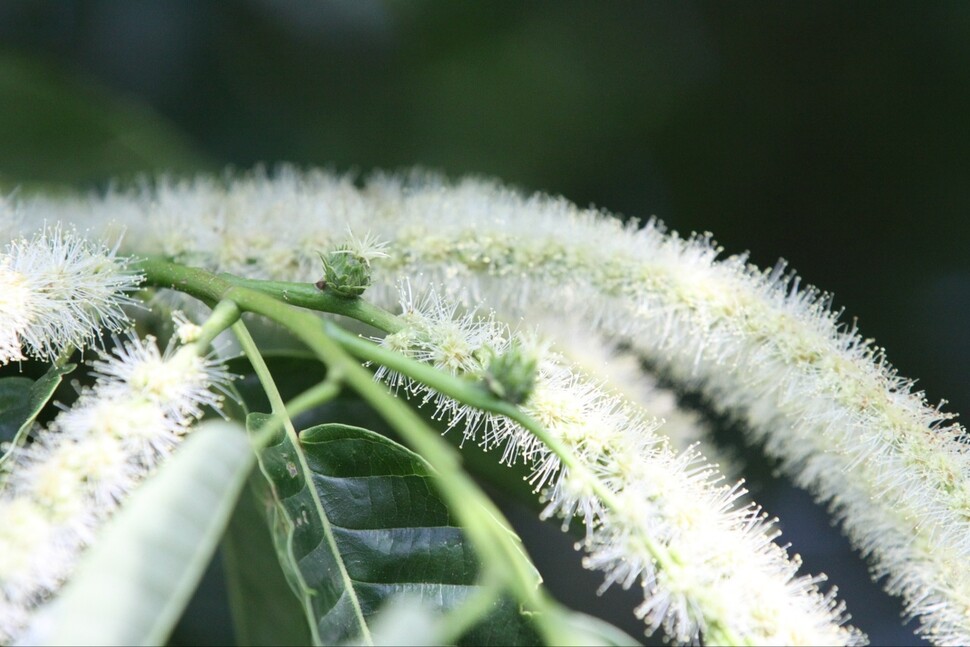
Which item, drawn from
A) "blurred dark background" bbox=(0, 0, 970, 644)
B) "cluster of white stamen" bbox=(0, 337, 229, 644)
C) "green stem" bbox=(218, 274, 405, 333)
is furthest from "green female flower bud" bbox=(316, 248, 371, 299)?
"blurred dark background" bbox=(0, 0, 970, 644)

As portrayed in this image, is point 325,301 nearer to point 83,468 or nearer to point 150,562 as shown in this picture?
point 83,468

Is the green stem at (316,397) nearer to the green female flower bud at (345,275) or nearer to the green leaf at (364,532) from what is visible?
the green leaf at (364,532)

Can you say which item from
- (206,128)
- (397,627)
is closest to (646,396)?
(397,627)

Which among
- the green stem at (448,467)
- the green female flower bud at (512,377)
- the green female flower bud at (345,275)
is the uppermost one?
the green female flower bud at (345,275)

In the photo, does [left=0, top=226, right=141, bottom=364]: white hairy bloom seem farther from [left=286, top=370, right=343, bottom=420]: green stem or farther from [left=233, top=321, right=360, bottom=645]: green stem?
[left=286, top=370, right=343, bottom=420]: green stem

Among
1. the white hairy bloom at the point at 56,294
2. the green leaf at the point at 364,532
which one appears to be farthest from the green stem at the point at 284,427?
the white hairy bloom at the point at 56,294

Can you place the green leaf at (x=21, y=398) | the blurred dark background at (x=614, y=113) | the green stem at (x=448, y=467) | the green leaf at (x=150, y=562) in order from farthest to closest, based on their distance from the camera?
the blurred dark background at (x=614, y=113), the green leaf at (x=21, y=398), the green stem at (x=448, y=467), the green leaf at (x=150, y=562)

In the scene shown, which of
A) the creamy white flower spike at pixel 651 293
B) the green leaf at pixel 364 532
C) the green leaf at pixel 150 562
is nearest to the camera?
the green leaf at pixel 150 562
